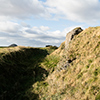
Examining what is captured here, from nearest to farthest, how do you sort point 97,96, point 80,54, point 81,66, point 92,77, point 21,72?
point 97,96 < point 92,77 < point 81,66 < point 80,54 < point 21,72

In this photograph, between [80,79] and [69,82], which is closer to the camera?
[80,79]

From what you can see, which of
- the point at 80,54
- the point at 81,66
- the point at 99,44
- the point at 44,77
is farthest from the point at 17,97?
the point at 99,44

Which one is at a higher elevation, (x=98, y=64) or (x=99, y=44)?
(x=99, y=44)

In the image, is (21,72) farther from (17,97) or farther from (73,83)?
(73,83)

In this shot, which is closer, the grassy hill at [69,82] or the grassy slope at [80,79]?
the grassy slope at [80,79]

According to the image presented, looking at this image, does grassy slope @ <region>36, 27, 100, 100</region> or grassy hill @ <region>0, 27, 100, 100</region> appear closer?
grassy slope @ <region>36, 27, 100, 100</region>

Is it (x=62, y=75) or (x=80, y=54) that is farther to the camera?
(x=80, y=54)

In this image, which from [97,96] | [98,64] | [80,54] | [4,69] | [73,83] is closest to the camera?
[97,96]

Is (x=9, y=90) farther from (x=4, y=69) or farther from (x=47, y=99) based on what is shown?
(x=47, y=99)

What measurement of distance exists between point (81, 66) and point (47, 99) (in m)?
5.25

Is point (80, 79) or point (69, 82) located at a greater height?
point (80, 79)

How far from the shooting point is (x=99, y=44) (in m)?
12.4

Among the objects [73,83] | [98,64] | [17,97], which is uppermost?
[98,64]

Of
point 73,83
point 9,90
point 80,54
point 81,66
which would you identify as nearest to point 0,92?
point 9,90
